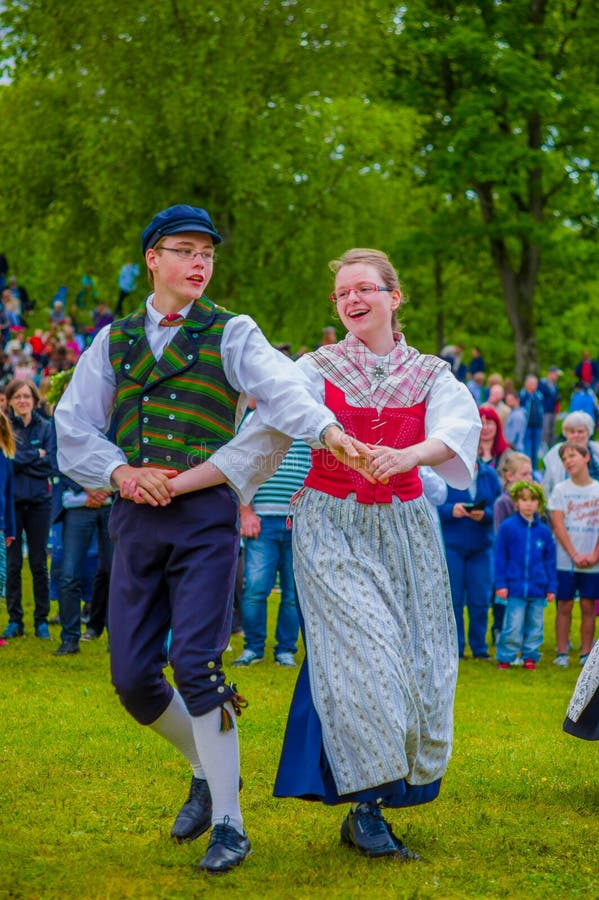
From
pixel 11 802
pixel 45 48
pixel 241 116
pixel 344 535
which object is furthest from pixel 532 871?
pixel 45 48

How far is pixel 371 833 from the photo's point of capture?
5.36 metres

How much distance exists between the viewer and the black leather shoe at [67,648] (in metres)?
10.9

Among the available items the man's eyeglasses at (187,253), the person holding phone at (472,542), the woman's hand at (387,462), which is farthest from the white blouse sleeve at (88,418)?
the person holding phone at (472,542)

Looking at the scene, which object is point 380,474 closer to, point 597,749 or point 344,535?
point 344,535

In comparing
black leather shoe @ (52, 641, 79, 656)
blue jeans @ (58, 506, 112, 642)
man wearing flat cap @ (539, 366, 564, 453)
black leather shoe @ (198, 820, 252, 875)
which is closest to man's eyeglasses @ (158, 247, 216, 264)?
black leather shoe @ (198, 820, 252, 875)

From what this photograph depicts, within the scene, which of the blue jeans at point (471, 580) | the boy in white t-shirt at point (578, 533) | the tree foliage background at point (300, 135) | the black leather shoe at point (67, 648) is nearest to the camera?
the black leather shoe at point (67, 648)

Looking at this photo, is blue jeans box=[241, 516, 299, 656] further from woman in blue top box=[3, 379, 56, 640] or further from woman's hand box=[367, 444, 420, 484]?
woman's hand box=[367, 444, 420, 484]

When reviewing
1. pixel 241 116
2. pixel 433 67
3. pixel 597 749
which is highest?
pixel 433 67

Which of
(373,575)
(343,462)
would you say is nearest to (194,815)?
(373,575)

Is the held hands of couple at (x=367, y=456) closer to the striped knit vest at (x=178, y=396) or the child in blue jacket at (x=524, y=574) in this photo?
the striped knit vest at (x=178, y=396)

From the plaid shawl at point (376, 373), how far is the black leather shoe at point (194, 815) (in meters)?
1.61

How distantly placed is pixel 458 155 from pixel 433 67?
105 inches

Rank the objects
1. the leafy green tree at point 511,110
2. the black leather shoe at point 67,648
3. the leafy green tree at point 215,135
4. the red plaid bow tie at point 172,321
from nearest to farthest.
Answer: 1. the red plaid bow tie at point 172,321
2. the black leather shoe at point 67,648
3. the leafy green tree at point 215,135
4. the leafy green tree at point 511,110

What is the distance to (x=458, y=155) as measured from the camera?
33.2 meters
